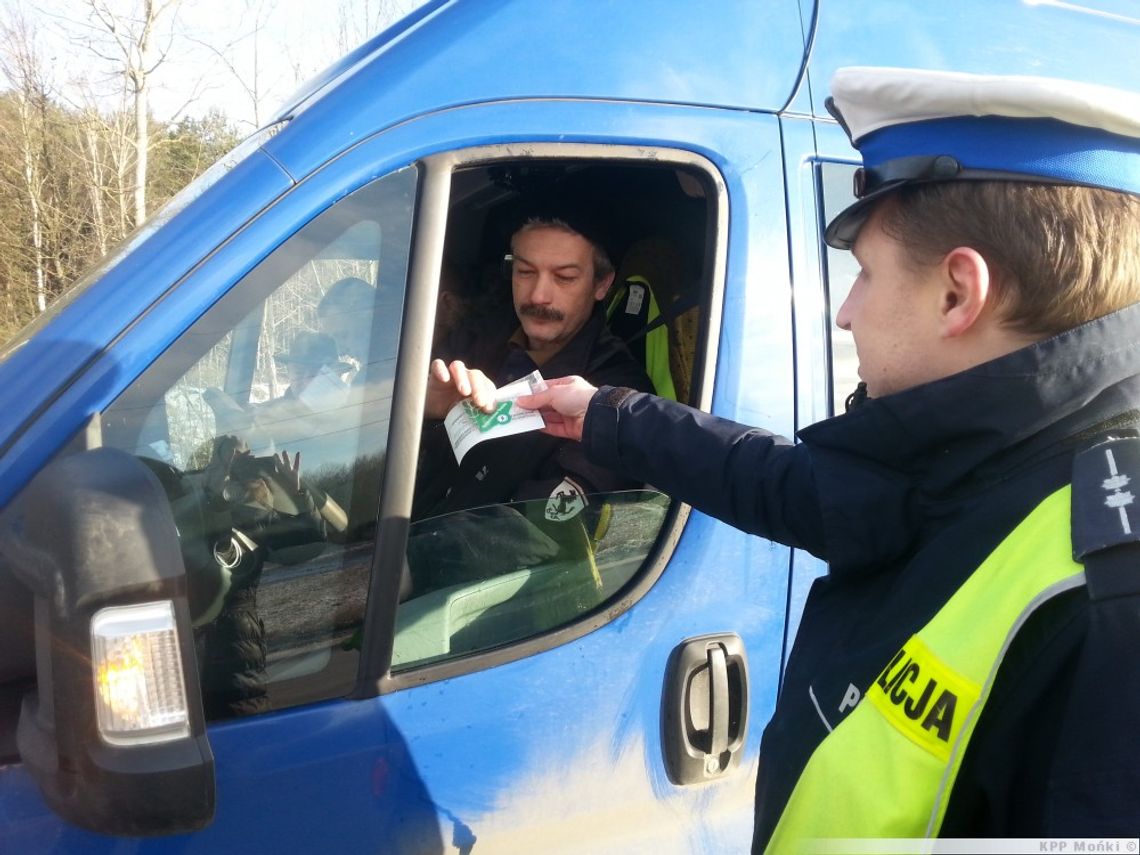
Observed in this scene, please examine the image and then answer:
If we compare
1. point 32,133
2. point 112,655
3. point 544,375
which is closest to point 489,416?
point 544,375

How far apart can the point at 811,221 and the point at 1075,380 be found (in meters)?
0.88

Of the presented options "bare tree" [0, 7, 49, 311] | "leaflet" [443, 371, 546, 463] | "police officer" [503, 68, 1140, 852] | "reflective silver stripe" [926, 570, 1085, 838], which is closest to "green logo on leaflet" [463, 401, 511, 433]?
"leaflet" [443, 371, 546, 463]

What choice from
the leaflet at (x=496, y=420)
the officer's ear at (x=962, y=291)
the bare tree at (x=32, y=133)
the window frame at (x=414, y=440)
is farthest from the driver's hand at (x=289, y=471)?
the bare tree at (x=32, y=133)

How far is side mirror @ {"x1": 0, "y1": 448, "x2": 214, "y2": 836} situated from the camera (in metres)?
0.92

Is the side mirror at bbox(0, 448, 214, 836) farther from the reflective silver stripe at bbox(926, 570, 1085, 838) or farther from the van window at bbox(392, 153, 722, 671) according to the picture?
the reflective silver stripe at bbox(926, 570, 1085, 838)

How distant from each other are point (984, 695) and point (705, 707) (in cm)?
86

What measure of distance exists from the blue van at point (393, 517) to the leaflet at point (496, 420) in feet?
0.49

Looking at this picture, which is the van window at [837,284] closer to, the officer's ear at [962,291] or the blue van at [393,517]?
the blue van at [393,517]

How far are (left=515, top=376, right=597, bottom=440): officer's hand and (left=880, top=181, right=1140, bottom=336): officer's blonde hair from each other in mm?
817

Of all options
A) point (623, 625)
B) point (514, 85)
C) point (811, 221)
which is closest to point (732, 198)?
point (811, 221)

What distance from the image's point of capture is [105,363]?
120 cm

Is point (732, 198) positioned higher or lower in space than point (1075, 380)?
higher

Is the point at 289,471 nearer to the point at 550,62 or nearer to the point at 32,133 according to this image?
the point at 550,62

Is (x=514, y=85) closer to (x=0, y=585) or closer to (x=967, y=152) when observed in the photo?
(x=967, y=152)
